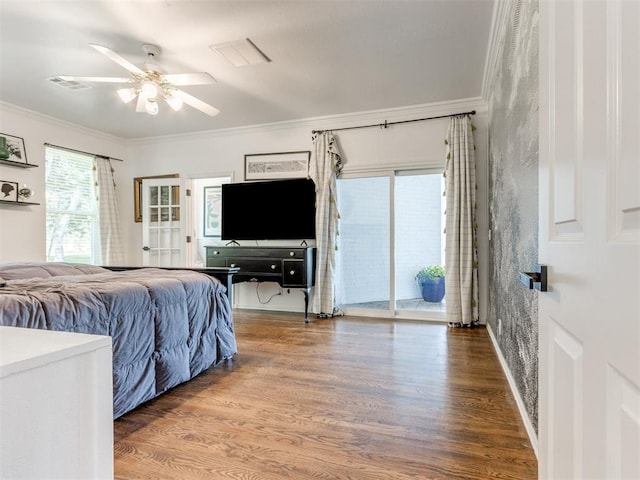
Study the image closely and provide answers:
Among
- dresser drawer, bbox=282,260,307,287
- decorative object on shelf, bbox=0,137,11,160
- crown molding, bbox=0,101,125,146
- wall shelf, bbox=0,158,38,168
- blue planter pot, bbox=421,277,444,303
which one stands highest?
crown molding, bbox=0,101,125,146

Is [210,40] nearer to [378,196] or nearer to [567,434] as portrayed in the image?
[378,196]

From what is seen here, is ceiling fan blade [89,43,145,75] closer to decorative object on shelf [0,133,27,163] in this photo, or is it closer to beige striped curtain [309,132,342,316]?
beige striped curtain [309,132,342,316]

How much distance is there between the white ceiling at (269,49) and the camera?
8.07ft

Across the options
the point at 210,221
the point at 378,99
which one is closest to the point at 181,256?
the point at 210,221

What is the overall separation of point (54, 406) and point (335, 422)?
1.46 meters

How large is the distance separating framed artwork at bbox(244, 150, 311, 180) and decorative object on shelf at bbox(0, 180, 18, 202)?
2687mm

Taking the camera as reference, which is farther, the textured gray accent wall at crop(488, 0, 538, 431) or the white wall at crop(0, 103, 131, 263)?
the white wall at crop(0, 103, 131, 263)

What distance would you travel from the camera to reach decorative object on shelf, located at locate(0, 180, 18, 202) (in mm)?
4031

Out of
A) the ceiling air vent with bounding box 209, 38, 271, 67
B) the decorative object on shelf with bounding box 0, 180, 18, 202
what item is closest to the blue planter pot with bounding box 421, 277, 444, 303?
the ceiling air vent with bounding box 209, 38, 271, 67

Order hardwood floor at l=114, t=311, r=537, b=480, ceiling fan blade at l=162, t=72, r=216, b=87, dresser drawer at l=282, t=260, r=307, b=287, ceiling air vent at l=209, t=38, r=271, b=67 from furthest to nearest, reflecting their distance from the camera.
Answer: dresser drawer at l=282, t=260, r=307, b=287 < ceiling air vent at l=209, t=38, r=271, b=67 < ceiling fan blade at l=162, t=72, r=216, b=87 < hardwood floor at l=114, t=311, r=537, b=480

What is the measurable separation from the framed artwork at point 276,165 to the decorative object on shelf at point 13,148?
263 centimetres

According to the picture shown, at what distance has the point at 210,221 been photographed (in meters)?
6.10

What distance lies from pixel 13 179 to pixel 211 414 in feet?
13.5

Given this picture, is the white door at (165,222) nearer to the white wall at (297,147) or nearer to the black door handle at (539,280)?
the white wall at (297,147)
